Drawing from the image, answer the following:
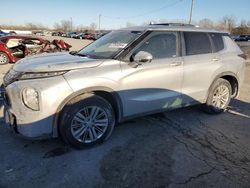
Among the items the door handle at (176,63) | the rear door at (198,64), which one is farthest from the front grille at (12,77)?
the rear door at (198,64)

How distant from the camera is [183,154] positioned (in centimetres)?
388

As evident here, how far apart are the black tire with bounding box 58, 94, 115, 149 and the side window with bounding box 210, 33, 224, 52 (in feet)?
8.79

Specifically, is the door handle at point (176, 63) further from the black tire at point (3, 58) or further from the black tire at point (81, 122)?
Result: the black tire at point (3, 58)

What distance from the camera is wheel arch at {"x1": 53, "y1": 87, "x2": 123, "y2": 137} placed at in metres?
3.58

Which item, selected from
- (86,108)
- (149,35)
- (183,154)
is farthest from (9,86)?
(183,154)

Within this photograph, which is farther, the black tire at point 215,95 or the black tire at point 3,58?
the black tire at point 3,58

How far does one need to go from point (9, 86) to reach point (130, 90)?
1.73 meters

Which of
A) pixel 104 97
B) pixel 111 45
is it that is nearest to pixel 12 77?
pixel 104 97

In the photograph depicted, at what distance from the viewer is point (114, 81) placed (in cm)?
392

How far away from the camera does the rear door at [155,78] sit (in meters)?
4.11

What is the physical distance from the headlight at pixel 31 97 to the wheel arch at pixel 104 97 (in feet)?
1.00

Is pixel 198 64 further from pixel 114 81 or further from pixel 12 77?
pixel 12 77

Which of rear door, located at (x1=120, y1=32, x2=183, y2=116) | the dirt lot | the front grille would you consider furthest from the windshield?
the dirt lot

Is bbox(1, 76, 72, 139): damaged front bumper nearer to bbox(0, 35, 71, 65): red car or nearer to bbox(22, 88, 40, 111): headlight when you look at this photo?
bbox(22, 88, 40, 111): headlight
